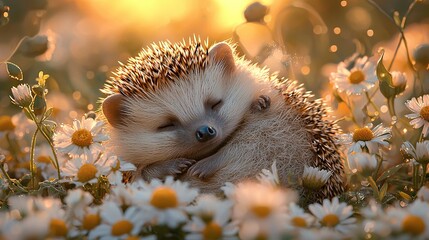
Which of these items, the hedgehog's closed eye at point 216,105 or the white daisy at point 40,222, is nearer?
the white daisy at point 40,222

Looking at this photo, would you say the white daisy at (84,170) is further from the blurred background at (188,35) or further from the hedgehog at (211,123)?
the blurred background at (188,35)

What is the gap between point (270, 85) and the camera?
3.18 metres

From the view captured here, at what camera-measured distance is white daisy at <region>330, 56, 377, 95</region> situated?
331 centimetres

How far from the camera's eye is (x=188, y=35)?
A: 582 cm

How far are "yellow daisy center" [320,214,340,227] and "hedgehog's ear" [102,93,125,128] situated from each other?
1.23m

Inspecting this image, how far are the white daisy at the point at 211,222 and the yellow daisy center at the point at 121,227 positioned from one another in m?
0.17

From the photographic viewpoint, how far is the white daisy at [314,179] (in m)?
2.54

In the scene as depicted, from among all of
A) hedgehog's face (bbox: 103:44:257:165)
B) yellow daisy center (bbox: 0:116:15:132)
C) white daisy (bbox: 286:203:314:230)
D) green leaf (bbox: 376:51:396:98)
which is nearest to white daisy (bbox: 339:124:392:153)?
green leaf (bbox: 376:51:396:98)

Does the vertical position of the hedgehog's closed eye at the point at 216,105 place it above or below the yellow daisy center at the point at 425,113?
above

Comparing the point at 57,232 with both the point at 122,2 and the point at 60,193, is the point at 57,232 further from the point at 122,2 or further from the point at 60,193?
the point at 122,2

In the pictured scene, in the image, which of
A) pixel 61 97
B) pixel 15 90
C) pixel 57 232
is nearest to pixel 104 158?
pixel 15 90

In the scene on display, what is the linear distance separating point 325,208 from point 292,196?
0.31 meters

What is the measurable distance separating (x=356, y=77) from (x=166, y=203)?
1706mm

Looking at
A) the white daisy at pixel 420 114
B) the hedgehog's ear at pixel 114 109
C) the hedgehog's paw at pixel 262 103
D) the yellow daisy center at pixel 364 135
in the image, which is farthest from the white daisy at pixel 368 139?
the hedgehog's ear at pixel 114 109
